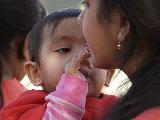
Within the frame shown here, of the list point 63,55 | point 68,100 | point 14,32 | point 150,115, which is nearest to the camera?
point 150,115

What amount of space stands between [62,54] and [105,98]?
0.26 metres

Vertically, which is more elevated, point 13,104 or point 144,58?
point 144,58

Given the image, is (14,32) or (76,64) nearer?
(76,64)

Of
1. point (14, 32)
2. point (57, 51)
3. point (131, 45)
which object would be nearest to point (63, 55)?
point (57, 51)

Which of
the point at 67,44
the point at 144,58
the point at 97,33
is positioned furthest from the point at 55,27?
the point at 144,58

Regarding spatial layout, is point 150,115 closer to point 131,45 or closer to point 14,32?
point 131,45

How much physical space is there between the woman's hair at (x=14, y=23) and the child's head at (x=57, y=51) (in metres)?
0.46

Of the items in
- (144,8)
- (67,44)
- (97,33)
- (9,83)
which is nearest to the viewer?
(144,8)

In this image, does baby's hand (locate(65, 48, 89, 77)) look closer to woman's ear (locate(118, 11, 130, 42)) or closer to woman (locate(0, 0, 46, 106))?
woman's ear (locate(118, 11, 130, 42))

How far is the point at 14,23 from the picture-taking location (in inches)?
110

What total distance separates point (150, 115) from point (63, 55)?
743mm

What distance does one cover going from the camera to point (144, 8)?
5.56ft

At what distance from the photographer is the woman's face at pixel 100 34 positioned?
1.78 meters

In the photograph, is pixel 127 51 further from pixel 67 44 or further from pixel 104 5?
pixel 67 44
